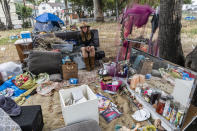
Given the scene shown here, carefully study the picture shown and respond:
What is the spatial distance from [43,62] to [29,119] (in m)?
2.40

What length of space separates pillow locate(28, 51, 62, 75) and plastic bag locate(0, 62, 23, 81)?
69cm

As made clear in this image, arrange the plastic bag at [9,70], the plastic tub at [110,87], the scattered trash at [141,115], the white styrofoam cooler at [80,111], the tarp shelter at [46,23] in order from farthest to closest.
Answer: the tarp shelter at [46,23]
the plastic bag at [9,70]
the plastic tub at [110,87]
the scattered trash at [141,115]
the white styrofoam cooler at [80,111]

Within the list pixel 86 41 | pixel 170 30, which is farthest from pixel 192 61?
pixel 86 41

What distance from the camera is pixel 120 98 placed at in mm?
3299

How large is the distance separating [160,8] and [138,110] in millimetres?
2447

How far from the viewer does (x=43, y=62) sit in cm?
421

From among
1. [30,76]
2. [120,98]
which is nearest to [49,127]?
[120,98]

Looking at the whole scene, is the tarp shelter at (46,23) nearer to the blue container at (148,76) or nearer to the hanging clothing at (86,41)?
the hanging clothing at (86,41)

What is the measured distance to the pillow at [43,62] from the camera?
418 cm

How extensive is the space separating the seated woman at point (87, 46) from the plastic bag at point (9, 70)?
85.2 inches

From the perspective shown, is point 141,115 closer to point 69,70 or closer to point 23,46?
point 69,70

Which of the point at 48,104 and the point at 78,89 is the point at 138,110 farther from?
the point at 48,104

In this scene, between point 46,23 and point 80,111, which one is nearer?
point 80,111

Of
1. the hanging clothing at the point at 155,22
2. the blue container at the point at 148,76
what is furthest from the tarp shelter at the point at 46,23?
the blue container at the point at 148,76
